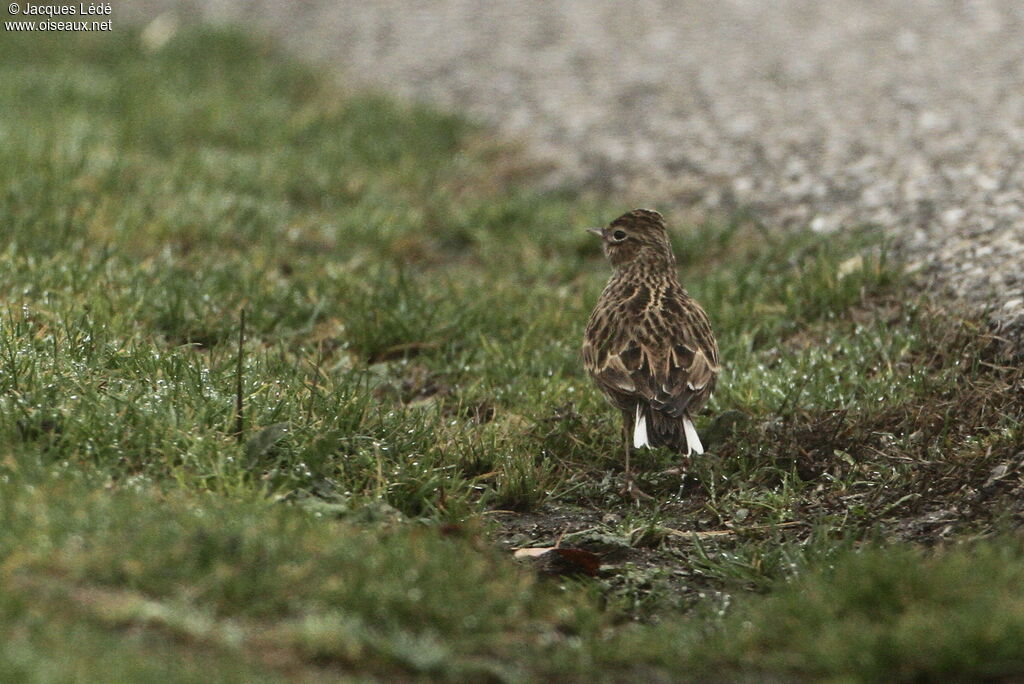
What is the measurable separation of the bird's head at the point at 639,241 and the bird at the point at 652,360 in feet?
0.78

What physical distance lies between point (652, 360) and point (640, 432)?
38 cm

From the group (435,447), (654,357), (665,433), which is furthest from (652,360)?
(435,447)

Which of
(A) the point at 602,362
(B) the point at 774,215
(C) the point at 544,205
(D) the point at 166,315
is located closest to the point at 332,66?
(C) the point at 544,205

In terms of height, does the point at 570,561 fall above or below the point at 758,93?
below

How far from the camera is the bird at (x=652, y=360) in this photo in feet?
19.1

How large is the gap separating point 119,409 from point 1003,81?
8.19 m

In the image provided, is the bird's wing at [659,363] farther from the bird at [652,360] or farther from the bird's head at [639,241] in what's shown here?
the bird's head at [639,241]

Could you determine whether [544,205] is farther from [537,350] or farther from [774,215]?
[537,350]

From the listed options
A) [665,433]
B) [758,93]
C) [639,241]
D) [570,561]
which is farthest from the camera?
[758,93]

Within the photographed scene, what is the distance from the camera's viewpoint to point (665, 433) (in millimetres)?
5785

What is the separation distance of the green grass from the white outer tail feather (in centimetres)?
33

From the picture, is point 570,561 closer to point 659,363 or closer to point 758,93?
point 659,363

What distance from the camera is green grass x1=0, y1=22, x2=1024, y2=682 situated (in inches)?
161

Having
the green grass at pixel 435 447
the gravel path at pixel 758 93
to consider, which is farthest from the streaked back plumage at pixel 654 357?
the gravel path at pixel 758 93
